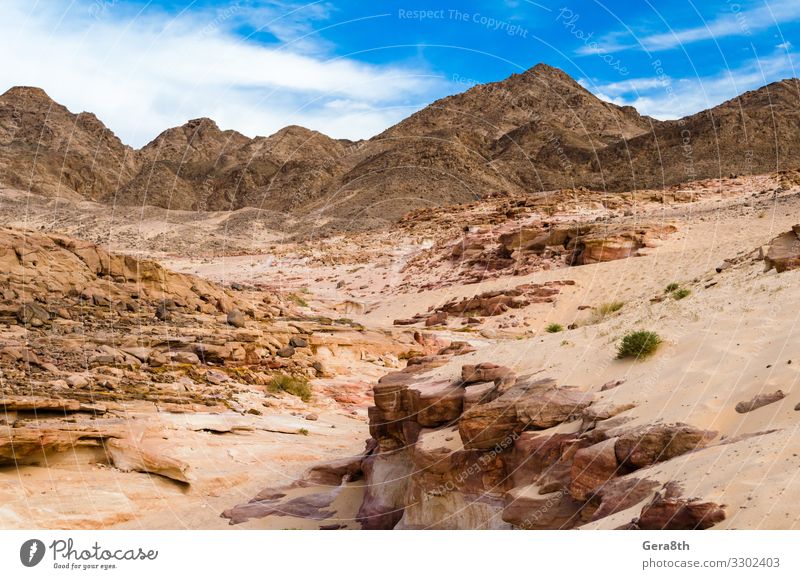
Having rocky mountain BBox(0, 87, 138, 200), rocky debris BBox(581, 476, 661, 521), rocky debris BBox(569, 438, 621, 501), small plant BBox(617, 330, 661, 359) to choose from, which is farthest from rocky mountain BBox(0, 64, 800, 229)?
rocky debris BBox(581, 476, 661, 521)

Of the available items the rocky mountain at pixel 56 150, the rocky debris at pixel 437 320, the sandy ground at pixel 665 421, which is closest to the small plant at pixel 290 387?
the sandy ground at pixel 665 421

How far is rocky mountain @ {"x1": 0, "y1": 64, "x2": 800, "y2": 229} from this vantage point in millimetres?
85750

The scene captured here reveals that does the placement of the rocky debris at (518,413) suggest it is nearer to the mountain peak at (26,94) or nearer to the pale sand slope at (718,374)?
the pale sand slope at (718,374)

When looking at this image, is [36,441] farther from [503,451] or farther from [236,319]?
[236,319]

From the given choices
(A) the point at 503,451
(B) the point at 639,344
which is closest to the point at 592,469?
(A) the point at 503,451

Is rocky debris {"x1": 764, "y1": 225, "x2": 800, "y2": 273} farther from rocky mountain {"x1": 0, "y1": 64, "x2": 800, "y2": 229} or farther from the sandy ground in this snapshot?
rocky mountain {"x1": 0, "y1": 64, "x2": 800, "y2": 229}

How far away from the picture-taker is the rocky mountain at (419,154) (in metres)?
85.8

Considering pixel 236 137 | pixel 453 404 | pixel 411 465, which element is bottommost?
pixel 411 465

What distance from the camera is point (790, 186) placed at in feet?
139

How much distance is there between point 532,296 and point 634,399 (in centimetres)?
2308

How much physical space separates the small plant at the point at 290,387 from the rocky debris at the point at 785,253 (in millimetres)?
10240

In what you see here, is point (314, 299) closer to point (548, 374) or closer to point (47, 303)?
point (47, 303)

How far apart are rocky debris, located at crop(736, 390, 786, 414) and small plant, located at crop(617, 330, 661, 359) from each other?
218cm

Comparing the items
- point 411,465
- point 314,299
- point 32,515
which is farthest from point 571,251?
point 32,515
